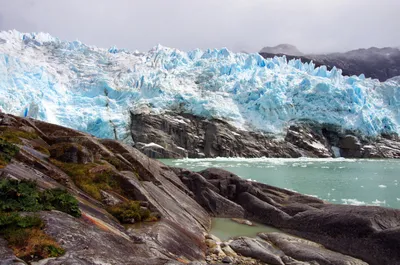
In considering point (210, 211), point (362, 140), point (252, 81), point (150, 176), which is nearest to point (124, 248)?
point (150, 176)

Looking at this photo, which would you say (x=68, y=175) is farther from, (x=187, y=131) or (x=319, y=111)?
(x=319, y=111)

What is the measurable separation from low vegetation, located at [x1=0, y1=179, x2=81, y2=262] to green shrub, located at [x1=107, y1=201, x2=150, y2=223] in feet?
8.60

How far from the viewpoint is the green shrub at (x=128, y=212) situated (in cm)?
980

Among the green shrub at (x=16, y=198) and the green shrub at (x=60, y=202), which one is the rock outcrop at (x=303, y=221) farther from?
the green shrub at (x=16, y=198)

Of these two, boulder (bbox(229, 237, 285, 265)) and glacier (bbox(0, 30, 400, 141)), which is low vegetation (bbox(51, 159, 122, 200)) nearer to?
boulder (bbox(229, 237, 285, 265))

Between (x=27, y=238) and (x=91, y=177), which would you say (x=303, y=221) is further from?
(x=27, y=238)

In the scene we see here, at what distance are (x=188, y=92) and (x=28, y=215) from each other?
81.5 meters

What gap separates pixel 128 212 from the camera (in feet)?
32.6

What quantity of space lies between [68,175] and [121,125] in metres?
67.9

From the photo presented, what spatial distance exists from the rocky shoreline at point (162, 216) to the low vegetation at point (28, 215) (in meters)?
0.15

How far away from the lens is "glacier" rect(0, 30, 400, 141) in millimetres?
76938

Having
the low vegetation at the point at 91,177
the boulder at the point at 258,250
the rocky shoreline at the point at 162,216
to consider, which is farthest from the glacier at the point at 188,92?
the boulder at the point at 258,250

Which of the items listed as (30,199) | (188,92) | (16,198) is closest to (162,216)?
(30,199)

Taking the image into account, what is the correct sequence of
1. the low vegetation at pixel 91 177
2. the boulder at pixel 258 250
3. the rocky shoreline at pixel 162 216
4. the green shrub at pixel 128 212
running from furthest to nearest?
the boulder at pixel 258 250 < the low vegetation at pixel 91 177 < the green shrub at pixel 128 212 < the rocky shoreline at pixel 162 216
